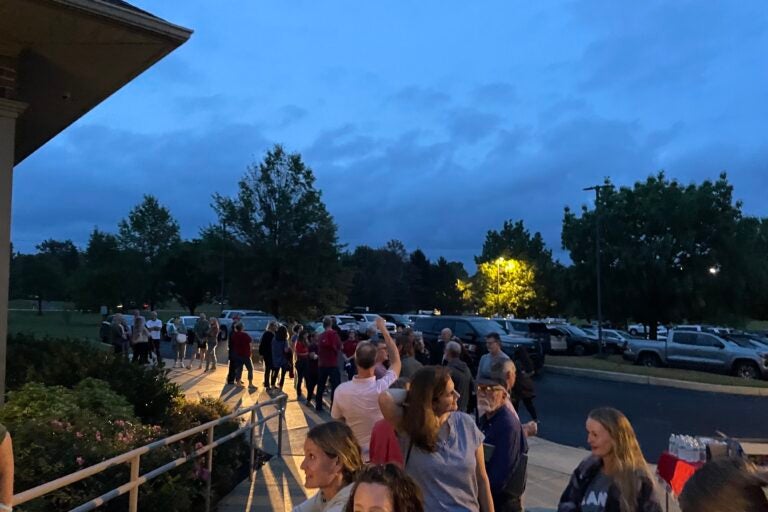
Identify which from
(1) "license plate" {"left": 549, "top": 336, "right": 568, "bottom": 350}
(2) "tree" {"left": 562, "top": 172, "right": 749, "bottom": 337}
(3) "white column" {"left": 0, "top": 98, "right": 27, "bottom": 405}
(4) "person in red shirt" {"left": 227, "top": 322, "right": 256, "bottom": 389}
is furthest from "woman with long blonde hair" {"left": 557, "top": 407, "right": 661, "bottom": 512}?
(2) "tree" {"left": 562, "top": 172, "right": 749, "bottom": 337}

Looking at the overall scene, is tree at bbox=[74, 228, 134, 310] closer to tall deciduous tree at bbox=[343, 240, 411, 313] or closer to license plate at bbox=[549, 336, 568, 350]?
tall deciduous tree at bbox=[343, 240, 411, 313]

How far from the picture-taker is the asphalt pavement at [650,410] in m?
11.2

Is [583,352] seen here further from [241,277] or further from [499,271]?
[241,277]

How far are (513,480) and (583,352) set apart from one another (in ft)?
Result: 95.4

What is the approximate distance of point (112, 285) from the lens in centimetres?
5700

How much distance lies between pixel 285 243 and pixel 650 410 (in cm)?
3058

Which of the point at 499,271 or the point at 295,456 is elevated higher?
the point at 499,271

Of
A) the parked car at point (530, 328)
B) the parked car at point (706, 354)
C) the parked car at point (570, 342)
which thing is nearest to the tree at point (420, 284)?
the parked car at point (570, 342)

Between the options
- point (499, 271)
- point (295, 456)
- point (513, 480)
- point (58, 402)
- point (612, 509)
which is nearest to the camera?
point (612, 509)

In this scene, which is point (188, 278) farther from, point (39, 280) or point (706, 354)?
point (706, 354)

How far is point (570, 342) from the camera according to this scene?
31.0 metres

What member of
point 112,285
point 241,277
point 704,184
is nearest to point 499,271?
point 704,184

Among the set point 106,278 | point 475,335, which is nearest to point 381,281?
point 106,278

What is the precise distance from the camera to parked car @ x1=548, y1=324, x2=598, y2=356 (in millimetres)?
30188
